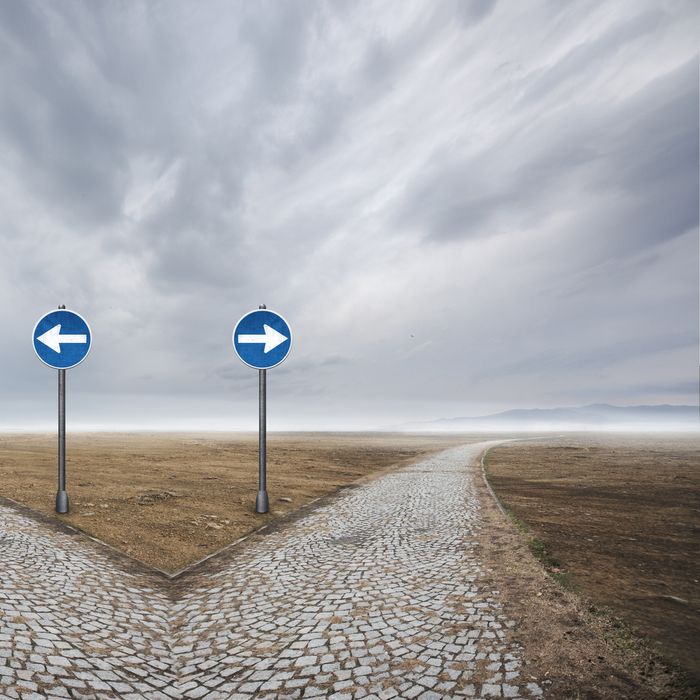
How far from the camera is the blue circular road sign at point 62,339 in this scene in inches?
412

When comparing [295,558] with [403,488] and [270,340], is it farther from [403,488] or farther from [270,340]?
[403,488]

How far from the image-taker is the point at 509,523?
10.5 m

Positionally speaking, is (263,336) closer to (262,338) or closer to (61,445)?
(262,338)

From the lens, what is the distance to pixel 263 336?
11203 millimetres

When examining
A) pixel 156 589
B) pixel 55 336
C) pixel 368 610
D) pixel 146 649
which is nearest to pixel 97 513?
pixel 55 336

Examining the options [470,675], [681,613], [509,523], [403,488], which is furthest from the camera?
→ [403,488]

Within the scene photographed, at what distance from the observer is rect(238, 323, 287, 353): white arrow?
11.2 m

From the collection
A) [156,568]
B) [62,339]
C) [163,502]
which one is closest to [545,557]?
[156,568]

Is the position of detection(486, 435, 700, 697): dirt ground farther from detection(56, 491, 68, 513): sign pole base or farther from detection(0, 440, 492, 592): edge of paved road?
detection(56, 491, 68, 513): sign pole base

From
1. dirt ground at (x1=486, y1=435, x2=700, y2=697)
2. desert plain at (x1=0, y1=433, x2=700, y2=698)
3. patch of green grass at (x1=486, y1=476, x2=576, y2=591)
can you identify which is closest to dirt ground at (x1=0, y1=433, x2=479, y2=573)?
desert plain at (x1=0, y1=433, x2=700, y2=698)

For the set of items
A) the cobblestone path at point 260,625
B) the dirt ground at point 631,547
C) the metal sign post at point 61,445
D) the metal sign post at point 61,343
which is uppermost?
the metal sign post at point 61,343

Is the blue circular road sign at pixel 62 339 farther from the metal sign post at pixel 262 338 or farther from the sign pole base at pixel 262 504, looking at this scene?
the sign pole base at pixel 262 504

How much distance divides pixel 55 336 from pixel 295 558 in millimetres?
7682

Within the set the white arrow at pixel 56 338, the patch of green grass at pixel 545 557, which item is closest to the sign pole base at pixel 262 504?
the white arrow at pixel 56 338
